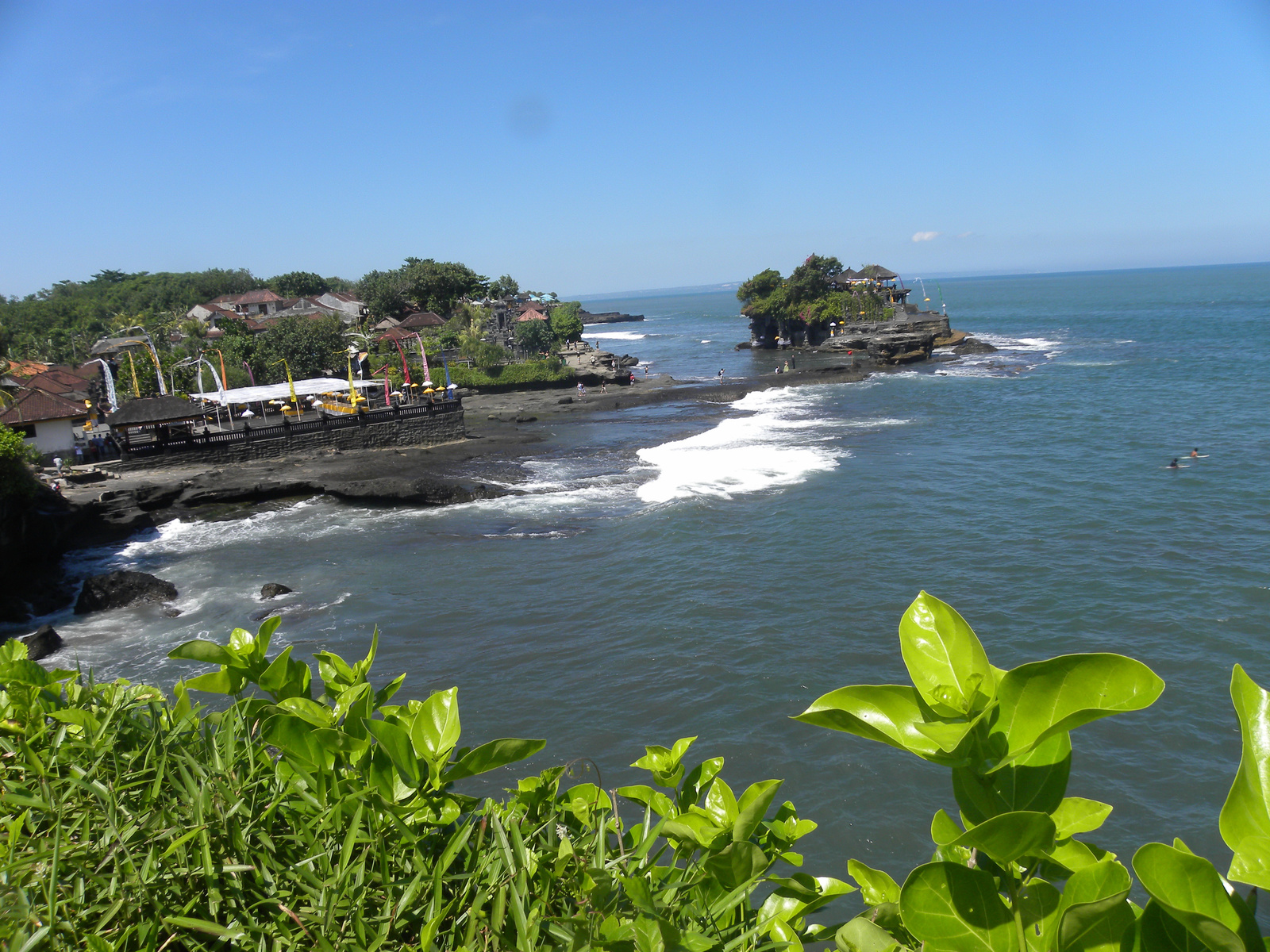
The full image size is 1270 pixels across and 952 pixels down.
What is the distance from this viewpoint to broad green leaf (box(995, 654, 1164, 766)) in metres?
1.17

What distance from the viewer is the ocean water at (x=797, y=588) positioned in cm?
991

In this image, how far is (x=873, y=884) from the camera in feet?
6.36

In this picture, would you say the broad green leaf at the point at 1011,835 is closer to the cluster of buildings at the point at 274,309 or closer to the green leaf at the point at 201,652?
the green leaf at the point at 201,652

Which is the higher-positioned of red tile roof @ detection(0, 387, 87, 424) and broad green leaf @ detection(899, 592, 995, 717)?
red tile roof @ detection(0, 387, 87, 424)

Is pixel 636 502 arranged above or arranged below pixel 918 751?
below

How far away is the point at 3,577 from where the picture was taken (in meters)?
17.2

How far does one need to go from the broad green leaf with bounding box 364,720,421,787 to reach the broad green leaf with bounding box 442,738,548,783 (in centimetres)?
8

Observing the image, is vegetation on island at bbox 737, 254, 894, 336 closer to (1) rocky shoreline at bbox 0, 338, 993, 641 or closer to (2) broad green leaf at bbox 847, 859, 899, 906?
(1) rocky shoreline at bbox 0, 338, 993, 641

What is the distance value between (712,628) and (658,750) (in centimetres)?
1203

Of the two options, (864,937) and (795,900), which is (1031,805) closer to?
(864,937)

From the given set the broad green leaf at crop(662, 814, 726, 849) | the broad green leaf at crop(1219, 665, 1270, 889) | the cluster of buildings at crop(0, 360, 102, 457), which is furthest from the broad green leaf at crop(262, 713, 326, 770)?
the cluster of buildings at crop(0, 360, 102, 457)

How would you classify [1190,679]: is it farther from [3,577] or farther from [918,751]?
[3,577]

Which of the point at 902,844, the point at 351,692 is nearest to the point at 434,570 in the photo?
the point at 902,844

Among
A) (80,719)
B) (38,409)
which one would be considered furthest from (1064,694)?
(38,409)
